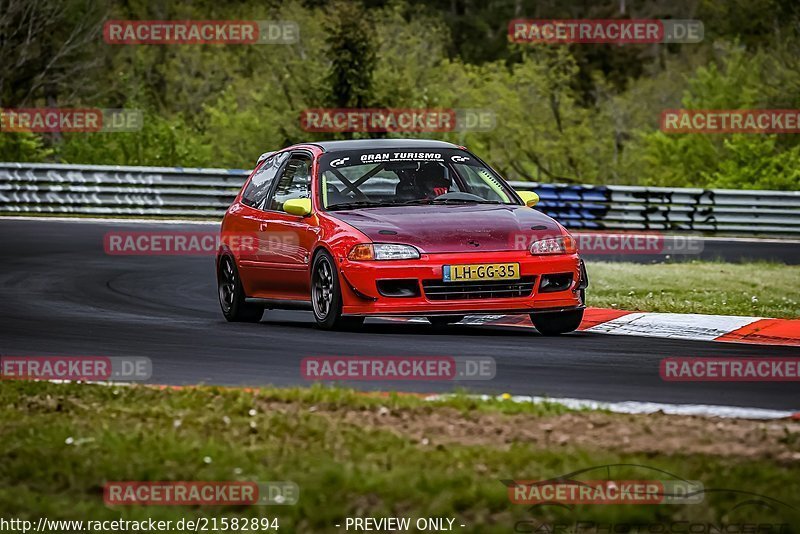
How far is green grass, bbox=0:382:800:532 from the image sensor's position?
565 centimetres

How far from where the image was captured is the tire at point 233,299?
43.9 feet

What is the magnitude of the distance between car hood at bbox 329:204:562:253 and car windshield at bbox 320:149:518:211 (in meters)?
0.32

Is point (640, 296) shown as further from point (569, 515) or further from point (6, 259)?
point (569, 515)

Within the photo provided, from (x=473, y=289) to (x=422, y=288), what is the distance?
40cm

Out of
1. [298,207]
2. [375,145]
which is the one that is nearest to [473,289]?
[298,207]

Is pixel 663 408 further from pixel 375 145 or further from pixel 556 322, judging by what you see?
pixel 375 145

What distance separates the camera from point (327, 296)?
38.8 feet

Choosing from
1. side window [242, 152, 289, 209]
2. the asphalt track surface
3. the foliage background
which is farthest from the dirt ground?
the foliage background

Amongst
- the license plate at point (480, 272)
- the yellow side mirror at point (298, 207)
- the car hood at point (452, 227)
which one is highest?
the yellow side mirror at point (298, 207)

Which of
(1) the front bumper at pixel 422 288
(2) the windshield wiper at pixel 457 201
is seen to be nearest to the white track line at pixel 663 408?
(1) the front bumper at pixel 422 288

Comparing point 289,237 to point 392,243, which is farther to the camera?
point 289,237

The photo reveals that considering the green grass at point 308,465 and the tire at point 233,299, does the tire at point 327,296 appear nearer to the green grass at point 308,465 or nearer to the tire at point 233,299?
the tire at point 233,299

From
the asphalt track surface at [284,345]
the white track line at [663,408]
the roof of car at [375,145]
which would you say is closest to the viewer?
the white track line at [663,408]

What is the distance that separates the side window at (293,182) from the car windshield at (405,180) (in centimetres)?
28
